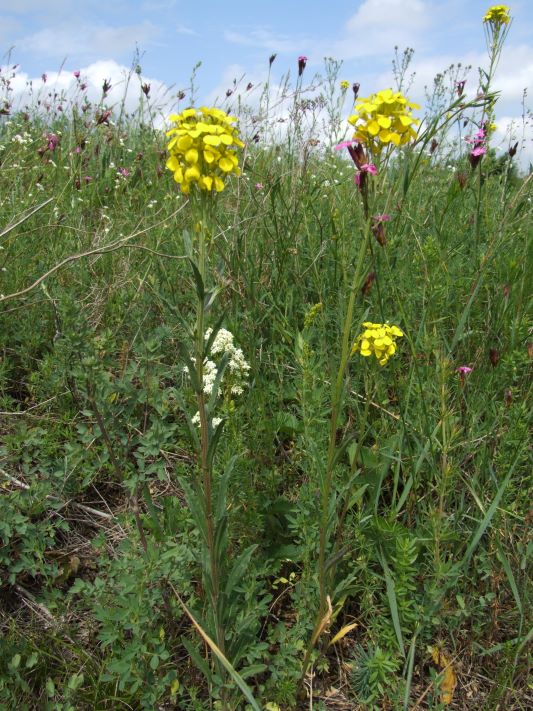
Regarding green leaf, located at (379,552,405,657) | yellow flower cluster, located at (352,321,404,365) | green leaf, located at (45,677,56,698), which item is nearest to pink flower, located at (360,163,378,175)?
yellow flower cluster, located at (352,321,404,365)

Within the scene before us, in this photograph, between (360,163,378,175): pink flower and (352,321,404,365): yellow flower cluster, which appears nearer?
(360,163,378,175): pink flower

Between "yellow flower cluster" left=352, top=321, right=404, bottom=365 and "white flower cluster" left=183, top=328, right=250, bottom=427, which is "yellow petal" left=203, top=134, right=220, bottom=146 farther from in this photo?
"white flower cluster" left=183, top=328, right=250, bottom=427

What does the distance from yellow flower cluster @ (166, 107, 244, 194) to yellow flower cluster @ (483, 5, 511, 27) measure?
2.05 metres

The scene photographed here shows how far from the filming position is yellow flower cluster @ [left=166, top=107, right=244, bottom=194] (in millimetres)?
1145

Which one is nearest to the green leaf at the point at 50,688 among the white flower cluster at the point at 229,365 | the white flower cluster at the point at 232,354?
the white flower cluster at the point at 229,365

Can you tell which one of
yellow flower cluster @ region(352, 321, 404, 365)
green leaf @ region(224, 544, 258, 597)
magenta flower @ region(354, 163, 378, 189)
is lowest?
green leaf @ region(224, 544, 258, 597)

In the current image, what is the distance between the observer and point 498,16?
8.52 ft

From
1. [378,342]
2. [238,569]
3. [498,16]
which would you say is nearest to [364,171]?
[378,342]

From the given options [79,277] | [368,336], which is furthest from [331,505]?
[79,277]

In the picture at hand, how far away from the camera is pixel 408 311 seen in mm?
2393

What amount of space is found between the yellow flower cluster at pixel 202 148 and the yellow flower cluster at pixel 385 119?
12.0 inches

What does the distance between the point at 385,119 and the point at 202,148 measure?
0.41 metres

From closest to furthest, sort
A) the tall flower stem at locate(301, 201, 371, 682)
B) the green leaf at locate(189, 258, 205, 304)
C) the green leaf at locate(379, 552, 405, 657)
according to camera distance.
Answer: the green leaf at locate(189, 258, 205, 304) → the tall flower stem at locate(301, 201, 371, 682) → the green leaf at locate(379, 552, 405, 657)

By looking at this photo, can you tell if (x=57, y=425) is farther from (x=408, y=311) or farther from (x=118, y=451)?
(x=408, y=311)
